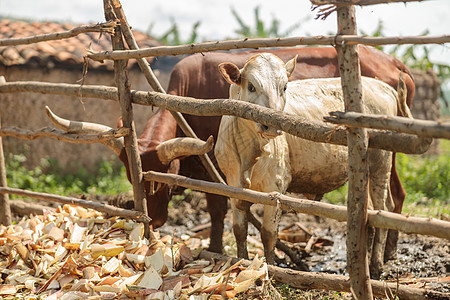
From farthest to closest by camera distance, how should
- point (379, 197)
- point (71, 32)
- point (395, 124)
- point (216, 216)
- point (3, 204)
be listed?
point (216, 216) < point (3, 204) < point (379, 197) < point (71, 32) < point (395, 124)

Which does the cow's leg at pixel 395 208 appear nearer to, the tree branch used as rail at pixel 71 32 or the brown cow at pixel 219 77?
the brown cow at pixel 219 77

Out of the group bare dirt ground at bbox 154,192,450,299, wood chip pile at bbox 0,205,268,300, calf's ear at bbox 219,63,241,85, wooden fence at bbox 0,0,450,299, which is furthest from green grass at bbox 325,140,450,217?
wooden fence at bbox 0,0,450,299

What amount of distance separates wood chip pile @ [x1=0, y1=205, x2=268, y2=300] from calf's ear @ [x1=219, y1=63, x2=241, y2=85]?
3.87 ft

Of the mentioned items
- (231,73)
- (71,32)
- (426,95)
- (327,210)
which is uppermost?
(71,32)

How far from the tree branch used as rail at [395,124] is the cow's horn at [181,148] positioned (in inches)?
49.0

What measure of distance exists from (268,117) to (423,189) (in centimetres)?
544

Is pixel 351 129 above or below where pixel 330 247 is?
above

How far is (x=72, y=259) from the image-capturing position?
11.0 ft

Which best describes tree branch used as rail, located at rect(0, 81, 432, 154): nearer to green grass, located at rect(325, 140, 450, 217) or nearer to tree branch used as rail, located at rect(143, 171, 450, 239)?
tree branch used as rail, located at rect(143, 171, 450, 239)

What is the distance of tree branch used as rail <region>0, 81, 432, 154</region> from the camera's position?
235cm

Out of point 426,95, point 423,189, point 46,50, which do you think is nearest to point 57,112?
point 46,50

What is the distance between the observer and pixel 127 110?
141 inches

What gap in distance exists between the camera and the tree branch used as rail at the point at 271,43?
7.67 ft

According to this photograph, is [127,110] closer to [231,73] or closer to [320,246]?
[231,73]
